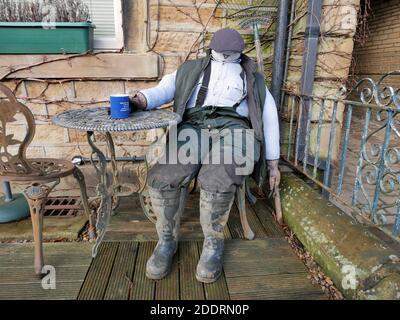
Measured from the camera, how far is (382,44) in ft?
18.7

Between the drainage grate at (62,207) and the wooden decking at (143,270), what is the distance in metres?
0.39

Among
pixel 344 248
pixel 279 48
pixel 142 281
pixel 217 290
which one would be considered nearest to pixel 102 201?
pixel 142 281

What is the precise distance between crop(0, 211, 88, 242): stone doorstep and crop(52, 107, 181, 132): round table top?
79 cm

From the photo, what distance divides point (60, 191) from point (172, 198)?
4.72ft

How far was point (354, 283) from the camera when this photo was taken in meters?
1.45

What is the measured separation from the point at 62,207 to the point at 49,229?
369 mm

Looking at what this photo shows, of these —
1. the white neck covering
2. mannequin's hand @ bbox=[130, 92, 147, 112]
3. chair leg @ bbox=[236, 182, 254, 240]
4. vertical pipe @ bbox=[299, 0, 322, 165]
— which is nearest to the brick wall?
vertical pipe @ bbox=[299, 0, 322, 165]

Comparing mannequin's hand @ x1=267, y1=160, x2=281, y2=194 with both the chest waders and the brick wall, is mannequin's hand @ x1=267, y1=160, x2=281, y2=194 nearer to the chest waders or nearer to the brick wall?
the chest waders

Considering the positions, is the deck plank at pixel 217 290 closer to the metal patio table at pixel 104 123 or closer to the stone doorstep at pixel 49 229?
the metal patio table at pixel 104 123

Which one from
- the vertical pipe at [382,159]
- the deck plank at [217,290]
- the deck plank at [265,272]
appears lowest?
the deck plank at [217,290]

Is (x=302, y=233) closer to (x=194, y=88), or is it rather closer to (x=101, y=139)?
(x=194, y=88)

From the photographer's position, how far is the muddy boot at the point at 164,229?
5.41 ft

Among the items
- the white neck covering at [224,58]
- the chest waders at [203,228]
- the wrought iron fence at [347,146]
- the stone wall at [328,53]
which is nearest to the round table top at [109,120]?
the chest waders at [203,228]

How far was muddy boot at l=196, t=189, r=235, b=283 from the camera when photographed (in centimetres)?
164
